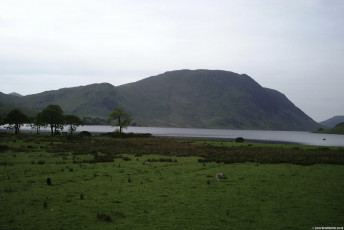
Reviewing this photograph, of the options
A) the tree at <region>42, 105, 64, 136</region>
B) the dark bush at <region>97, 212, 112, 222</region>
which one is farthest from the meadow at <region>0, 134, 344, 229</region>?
the tree at <region>42, 105, 64, 136</region>

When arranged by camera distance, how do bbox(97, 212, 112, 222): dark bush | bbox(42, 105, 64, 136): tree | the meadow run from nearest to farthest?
the meadow
bbox(97, 212, 112, 222): dark bush
bbox(42, 105, 64, 136): tree

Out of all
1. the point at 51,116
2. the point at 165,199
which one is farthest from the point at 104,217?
the point at 51,116

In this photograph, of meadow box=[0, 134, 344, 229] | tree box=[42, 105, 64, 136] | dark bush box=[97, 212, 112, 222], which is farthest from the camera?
tree box=[42, 105, 64, 136]

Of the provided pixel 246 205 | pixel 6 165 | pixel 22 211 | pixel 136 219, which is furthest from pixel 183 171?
pixel 6 165

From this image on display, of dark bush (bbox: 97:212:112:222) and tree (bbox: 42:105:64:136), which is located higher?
tree (bbox: 42:105:64:136)

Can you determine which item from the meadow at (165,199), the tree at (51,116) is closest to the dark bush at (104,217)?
the meadow at (165,199)

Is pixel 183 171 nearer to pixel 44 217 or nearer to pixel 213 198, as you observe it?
pixel 213 198

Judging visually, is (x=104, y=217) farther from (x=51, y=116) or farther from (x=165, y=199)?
(x=51, y=116)

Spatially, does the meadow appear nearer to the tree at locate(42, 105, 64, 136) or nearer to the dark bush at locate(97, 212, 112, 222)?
the dark bush at locate(97, 212, 112, 222)

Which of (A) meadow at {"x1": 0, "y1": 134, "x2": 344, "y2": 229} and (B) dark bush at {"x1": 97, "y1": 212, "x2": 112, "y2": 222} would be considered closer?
(A) meadow at {"x1": 0, "y1": 134, "x2": 344, "y2": 229}

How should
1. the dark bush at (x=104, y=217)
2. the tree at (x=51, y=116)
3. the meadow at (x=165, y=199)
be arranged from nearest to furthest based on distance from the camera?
1. the meadow at (x=165, y=199)
2. the dark bush at (x=104, y=217)
3. the tree at (x=51, y=116)

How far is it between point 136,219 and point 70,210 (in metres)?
4.33

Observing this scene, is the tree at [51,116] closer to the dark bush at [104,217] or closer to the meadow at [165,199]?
the meadow at [165,199]

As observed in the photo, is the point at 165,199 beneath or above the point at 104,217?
beneath
